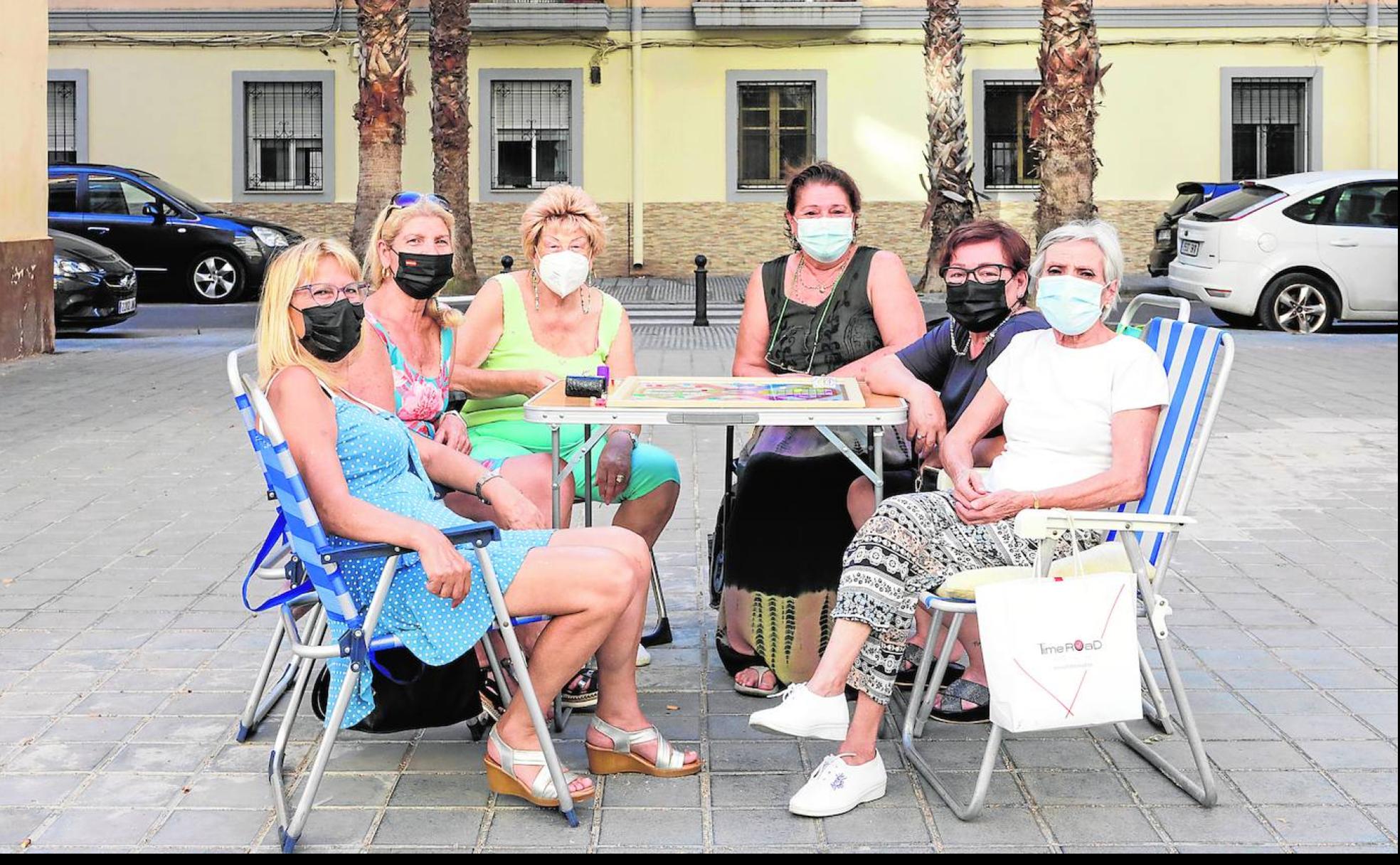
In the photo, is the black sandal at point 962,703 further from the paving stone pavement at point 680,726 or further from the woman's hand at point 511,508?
the woman's hand at point 511,508

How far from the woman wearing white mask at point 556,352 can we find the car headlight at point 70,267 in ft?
38.5

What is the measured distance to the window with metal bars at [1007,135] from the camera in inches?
1061

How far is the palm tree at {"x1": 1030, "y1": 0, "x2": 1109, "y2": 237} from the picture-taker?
56.0 feet

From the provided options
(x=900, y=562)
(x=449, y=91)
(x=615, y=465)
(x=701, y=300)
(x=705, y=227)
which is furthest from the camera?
(x=705, y=227)

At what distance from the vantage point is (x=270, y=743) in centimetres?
473

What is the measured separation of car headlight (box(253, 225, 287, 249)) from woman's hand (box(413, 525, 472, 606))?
17.7 metres

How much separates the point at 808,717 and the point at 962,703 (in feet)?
2.58

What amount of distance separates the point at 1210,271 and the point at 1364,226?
57.2 inches

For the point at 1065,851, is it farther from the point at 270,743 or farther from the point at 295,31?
the point at 295,31

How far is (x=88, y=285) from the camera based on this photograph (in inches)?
644

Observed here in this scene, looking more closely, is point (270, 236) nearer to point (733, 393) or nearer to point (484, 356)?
point (484, 356)

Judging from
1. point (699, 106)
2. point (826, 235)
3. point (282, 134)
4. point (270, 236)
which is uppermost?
point (699, 106)

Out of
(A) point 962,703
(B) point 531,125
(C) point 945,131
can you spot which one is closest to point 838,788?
(A) point 962,703

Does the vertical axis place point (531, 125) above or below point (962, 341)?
above
